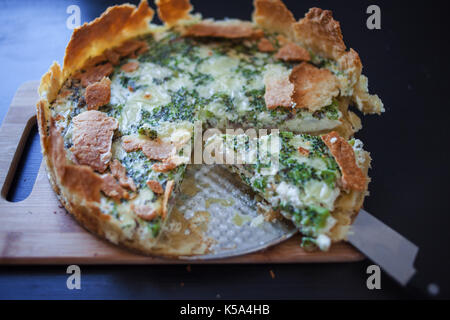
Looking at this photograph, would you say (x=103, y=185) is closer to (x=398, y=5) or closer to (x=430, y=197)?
(x=430, y=197)

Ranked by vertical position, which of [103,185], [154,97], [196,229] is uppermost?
[154,97]

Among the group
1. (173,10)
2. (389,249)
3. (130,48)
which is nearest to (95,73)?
(130,48)

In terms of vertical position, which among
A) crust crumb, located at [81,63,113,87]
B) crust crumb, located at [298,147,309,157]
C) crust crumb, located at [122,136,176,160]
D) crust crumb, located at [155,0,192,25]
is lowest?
crust crumb, located at [122,136,176,160]

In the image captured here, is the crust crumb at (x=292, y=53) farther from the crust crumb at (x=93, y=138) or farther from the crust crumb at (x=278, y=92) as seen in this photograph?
the crust crumb at (x=93, y=138)

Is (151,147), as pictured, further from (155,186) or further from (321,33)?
(321,33)

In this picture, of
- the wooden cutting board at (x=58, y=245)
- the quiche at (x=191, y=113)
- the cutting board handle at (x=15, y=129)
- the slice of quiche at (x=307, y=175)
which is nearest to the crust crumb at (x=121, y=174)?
the quiche at (x=191, y=113)

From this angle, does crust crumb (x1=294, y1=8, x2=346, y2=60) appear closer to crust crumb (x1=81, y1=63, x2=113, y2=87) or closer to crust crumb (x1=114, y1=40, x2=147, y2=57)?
crust crumb (x1=114, y1=40, x2=147, y2=57)

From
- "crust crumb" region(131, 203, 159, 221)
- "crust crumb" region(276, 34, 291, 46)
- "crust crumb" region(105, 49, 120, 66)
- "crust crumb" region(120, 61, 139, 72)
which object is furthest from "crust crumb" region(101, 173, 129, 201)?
"crust crumb" region(276, 34, 291, 46)

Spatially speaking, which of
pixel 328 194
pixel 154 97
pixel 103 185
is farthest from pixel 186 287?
pixel 154 97
